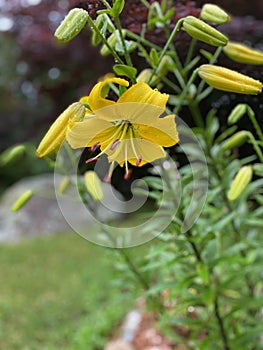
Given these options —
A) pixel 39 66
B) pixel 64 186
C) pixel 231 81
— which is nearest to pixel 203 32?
pixel 231 81

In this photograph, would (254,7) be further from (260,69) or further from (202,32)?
(202,32)

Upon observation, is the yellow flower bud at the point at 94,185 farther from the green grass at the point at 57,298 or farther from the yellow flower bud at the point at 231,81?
the green grass at the point at 57,298

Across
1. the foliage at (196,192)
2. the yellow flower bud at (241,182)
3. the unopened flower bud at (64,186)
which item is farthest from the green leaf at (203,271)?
the unopened flower bud at (64,186)

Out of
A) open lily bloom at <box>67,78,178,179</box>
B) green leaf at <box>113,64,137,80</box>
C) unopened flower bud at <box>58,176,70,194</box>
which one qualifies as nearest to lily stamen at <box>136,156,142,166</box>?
open lily bloom at <box>67,78,178,179</box>

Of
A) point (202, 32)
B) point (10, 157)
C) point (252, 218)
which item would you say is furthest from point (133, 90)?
point (252, 218)

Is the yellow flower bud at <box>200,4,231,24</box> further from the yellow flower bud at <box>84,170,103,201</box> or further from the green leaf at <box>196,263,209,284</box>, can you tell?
the green leaf at <box>196,263,209,284</box>

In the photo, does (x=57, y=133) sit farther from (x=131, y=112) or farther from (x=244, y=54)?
(x=244, y=54)
